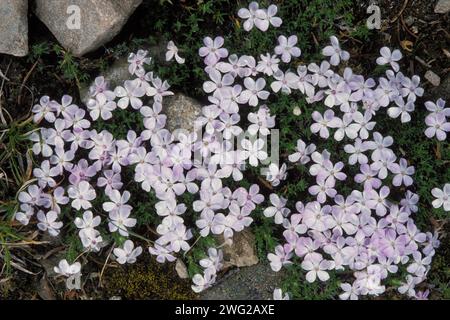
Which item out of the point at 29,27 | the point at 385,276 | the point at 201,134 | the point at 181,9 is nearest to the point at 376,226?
the point at 385,276

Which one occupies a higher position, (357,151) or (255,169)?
(357,151)

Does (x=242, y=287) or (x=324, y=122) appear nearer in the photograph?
(x=324, y=122)

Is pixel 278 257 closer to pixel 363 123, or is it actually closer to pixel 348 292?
pixel 348 292

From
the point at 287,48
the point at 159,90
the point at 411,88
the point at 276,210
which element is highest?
the point at 287,48

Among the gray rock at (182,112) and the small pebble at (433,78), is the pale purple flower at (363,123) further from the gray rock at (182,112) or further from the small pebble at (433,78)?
the gray rock at (182,112)

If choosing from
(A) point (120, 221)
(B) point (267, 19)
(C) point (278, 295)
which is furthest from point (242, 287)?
(B) point (267, 19)

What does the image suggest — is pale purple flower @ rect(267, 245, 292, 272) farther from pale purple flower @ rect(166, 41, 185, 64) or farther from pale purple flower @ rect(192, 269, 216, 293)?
pale purple flower @ rect(166, 41, 185, 64)

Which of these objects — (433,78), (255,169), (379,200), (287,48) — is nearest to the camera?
(379,200)
